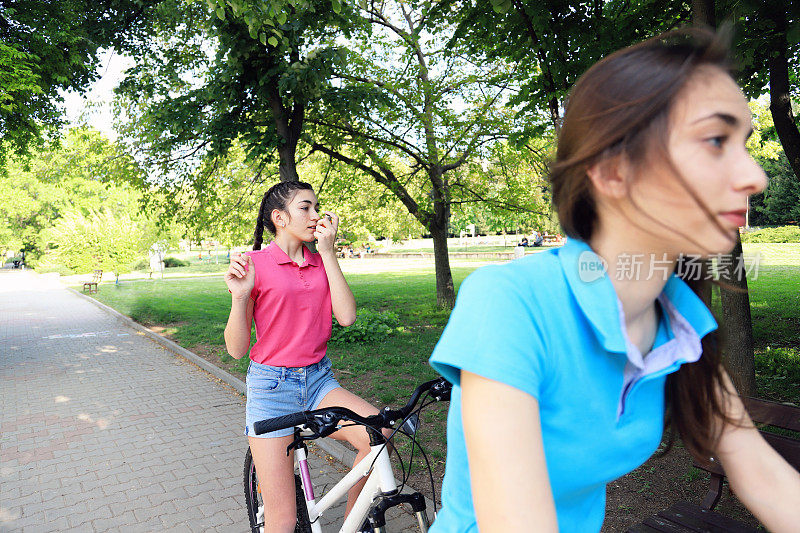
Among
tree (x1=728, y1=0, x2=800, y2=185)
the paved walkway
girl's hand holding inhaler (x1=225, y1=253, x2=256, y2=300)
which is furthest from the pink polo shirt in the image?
tree (x1=728, y1=0, x2=800, y2=185)

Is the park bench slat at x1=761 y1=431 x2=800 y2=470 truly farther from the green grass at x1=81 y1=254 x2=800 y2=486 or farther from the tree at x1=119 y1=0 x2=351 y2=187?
the tree at x1=119 y1=0 x2=351 y2=187

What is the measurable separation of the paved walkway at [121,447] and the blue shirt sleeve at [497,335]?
3131 millimetres

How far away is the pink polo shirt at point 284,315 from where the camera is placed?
9.09 feet

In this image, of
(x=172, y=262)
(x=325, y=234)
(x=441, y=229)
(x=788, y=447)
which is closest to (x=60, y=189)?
(x=172, y=262)

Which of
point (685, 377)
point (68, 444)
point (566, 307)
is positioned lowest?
point (68, 444)

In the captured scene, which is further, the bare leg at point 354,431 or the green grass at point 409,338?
the green grass at point 409,338

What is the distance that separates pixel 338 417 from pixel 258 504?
54.8 inches

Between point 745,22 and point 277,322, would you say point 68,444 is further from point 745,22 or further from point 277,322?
point 745,22

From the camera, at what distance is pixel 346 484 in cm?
251

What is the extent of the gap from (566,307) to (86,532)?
15.2 ft

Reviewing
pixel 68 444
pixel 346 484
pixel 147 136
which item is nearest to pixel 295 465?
Answer: pixel 346 484

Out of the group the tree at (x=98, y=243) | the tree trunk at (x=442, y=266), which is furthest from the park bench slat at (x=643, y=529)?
the tree at (x=98, y=243)

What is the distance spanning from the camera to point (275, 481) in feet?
8.55

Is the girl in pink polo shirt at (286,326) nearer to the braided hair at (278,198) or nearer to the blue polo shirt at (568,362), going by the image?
the braided hair at (278,198)
